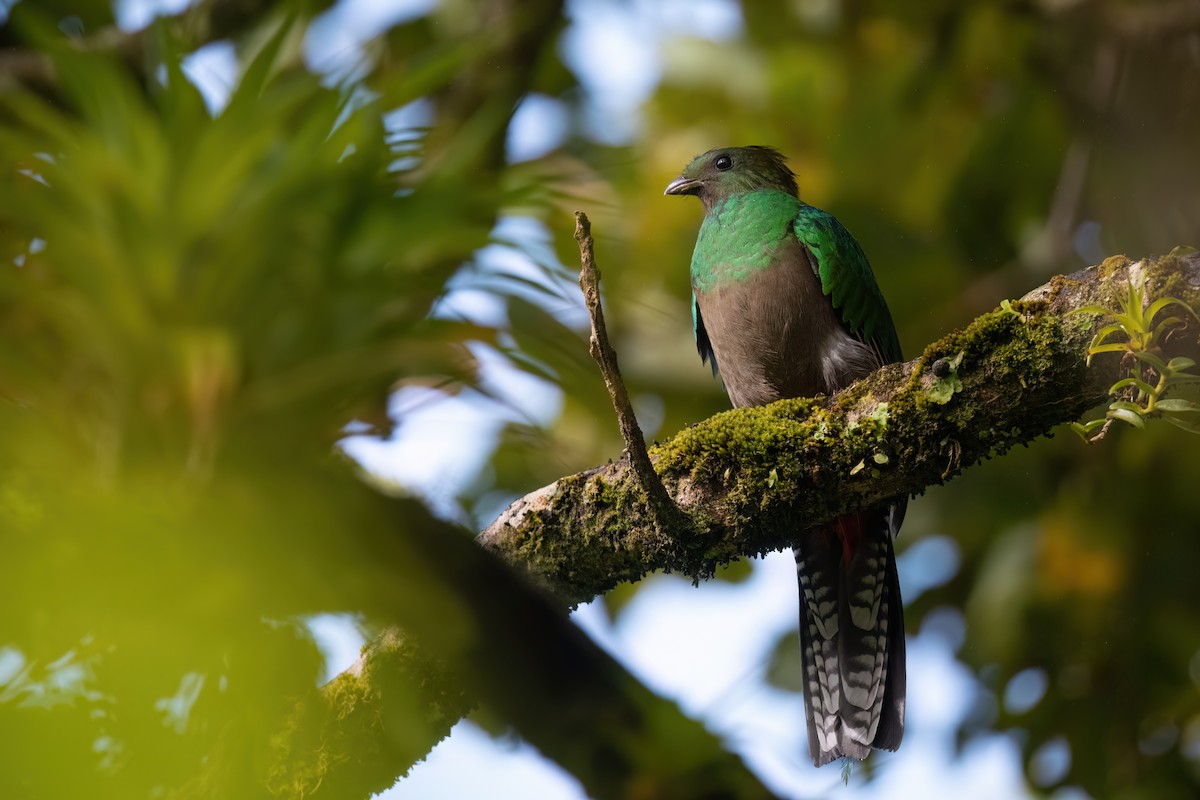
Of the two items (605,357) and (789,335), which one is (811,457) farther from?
(789,335)

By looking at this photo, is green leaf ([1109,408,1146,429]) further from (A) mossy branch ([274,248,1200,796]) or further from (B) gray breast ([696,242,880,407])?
(B) gray breast ([696,242,880,407])

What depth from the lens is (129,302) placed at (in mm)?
2697

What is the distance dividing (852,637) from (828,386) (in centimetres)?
85

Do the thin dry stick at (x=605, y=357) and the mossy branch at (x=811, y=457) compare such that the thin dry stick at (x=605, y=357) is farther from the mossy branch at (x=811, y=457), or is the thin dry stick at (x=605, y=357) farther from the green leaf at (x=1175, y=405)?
the green leaf at (x=1175, y=405)

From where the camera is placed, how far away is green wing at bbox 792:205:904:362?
156 inches

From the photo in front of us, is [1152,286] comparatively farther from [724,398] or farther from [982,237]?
[982,237]

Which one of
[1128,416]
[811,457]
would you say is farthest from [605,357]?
[1128,416]

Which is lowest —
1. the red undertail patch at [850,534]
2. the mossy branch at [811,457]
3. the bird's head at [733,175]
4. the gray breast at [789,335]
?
the red undertail patch at [850,534]

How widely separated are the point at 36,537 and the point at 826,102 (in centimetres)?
509

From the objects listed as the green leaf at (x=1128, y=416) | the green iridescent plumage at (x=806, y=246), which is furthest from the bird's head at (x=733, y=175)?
the green leaf at (x=1128, y=416)

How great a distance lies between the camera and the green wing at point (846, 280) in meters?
3.97

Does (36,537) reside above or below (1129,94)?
above

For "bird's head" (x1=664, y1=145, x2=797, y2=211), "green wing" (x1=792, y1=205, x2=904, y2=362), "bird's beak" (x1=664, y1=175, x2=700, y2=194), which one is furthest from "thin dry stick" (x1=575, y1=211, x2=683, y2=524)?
"bird's beak" (x1=664, y1=175, x2=700, y2=194)

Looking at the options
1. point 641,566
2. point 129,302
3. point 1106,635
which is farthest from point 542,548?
point 1106,635
